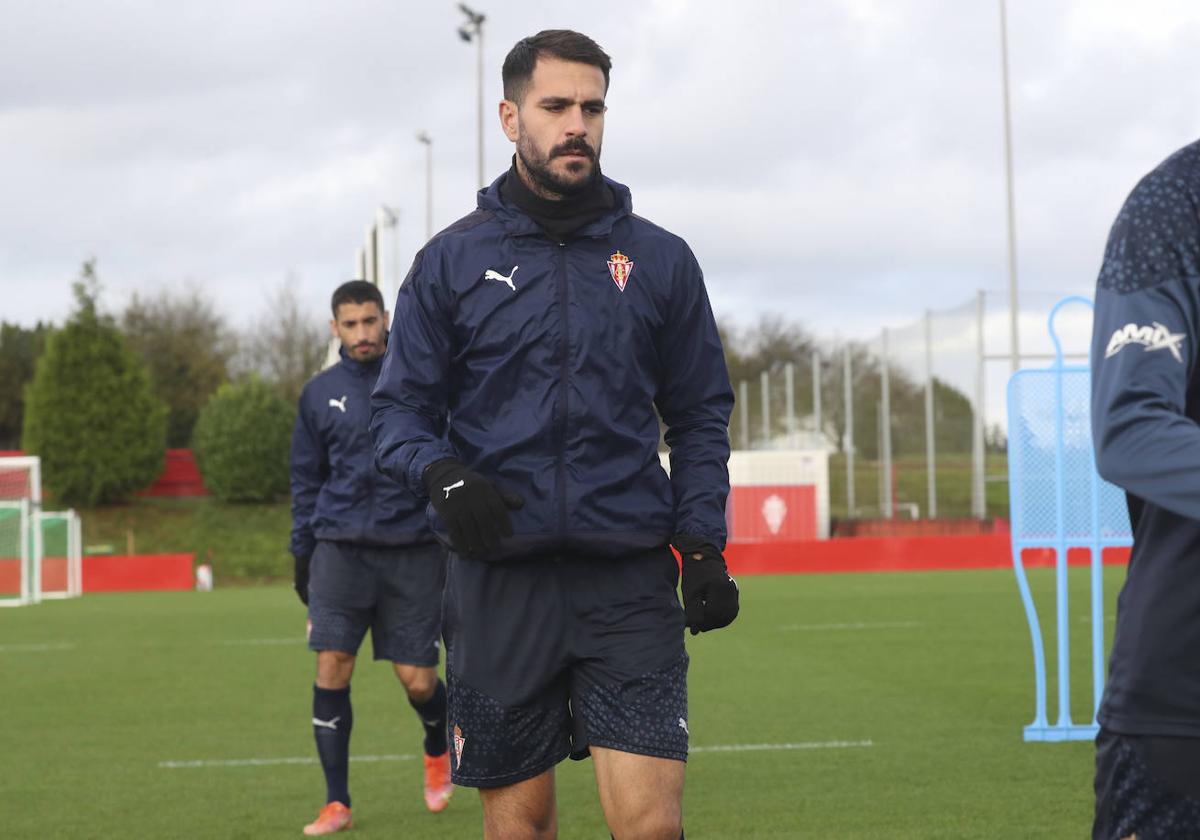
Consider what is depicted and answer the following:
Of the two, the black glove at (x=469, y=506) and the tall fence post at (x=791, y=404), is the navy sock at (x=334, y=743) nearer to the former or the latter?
the black glove at (x=469, y=506)

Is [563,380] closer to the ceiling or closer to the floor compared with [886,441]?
closer to the floor

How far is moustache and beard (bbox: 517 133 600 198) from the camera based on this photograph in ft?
13.7

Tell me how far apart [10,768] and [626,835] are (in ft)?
21.1

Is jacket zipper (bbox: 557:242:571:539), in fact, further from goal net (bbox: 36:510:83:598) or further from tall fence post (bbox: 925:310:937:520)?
tall fence post (bbox: 925:310:937:520)

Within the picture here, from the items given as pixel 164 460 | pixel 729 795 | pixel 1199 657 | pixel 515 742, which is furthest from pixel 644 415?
pixel 164 460

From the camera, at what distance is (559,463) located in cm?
407

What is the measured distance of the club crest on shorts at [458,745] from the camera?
4168 mm

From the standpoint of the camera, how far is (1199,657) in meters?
2.50

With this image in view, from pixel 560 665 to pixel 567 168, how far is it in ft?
3.89

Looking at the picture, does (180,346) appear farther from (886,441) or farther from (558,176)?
(558,176)

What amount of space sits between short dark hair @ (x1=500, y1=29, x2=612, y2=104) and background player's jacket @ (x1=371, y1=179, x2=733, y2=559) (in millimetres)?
290

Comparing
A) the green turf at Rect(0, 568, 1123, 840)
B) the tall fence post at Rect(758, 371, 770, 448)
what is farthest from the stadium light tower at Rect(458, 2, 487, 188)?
the green turf at Rect(0, 568, 1123, 840)

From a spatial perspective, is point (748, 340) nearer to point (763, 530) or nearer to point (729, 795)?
point (763, 530)

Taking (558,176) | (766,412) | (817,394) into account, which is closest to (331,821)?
(558,176)
